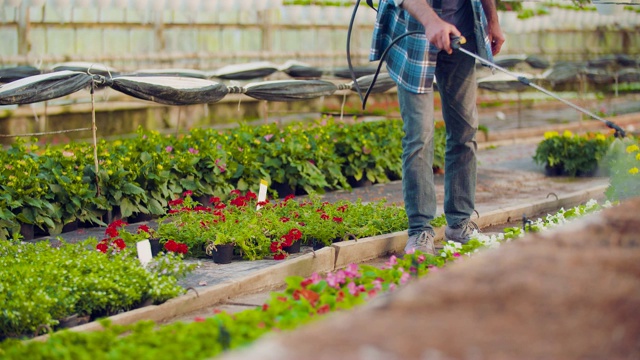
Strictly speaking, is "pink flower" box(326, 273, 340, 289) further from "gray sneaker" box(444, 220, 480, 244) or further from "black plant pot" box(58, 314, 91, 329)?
"gray sneaker" box(444, 220, 480, 244)

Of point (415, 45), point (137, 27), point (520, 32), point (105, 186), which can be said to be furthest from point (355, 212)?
point (520, 32)

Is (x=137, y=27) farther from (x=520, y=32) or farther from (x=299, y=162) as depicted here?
(x=520, y=32)

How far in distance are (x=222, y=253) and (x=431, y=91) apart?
61.9 inches

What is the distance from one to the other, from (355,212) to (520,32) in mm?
16634

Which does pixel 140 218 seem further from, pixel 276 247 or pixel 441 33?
pixel 441 33

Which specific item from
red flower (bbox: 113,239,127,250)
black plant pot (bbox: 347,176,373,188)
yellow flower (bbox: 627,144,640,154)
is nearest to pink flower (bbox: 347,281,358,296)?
red flower (bbox: 113,239,127,250)

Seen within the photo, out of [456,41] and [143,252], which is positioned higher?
[456,41]

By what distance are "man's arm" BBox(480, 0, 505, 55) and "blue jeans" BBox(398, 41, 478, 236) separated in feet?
0.61

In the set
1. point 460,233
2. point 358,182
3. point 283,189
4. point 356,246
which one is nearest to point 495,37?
point 460,233

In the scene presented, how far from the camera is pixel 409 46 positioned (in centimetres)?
634

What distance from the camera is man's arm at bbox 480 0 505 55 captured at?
21.6ft

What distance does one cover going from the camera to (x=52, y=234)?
7.46 meters

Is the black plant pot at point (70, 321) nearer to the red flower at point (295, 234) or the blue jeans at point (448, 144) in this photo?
the red flower at point (295, 234)

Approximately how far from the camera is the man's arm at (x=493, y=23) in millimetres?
6574
